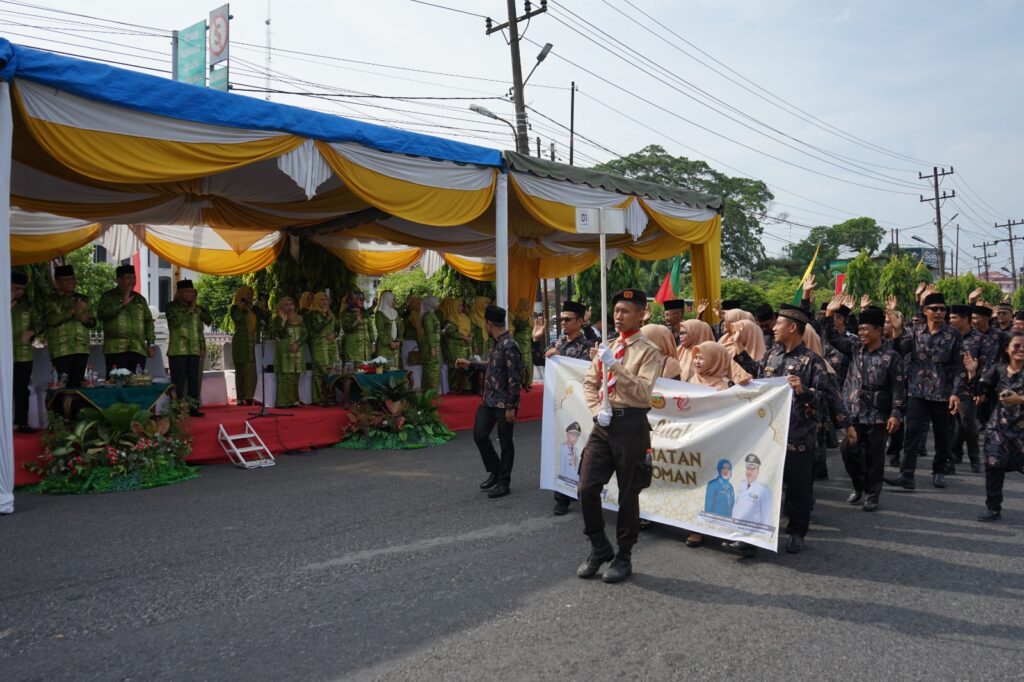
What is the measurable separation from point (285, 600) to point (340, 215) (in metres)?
8.13

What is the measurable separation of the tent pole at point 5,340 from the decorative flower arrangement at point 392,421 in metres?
3.79

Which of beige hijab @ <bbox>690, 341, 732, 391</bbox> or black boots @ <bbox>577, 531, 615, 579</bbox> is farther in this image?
beige hijab @ <bbox>690, 341, 732, 391</bbox>

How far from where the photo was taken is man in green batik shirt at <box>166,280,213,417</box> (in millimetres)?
9336

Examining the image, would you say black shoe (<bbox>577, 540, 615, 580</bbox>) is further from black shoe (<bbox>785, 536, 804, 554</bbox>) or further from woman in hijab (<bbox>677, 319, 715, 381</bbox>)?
woman in hijab (<bbox>677, 319, 715, 381</bbox>)

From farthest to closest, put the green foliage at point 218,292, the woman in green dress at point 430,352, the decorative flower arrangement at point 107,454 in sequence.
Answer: the green foliage at point 218,292 < the woman in green dress at point 430,352 < the decorative flower arrangement at point 107,454

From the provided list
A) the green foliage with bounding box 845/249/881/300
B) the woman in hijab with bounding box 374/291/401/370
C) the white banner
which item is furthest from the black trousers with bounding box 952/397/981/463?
the green foliage with bounding box 845/249/881/300

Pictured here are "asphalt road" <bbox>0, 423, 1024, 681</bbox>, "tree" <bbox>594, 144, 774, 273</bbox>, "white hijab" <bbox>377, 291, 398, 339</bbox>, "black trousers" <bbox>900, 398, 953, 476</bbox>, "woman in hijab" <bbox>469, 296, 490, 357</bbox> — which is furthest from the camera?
"tree" <bbox>594, 144, 774, 273</bbox>

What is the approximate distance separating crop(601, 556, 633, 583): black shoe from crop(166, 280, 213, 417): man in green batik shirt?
253 inches

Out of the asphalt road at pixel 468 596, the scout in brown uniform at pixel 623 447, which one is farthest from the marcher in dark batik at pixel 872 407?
the scout in brown uniform at pixel 623 447

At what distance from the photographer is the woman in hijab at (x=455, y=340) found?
42.3 feet

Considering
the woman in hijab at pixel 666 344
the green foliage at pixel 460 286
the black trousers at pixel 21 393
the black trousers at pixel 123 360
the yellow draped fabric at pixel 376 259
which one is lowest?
the black trousers at pixel 21 393

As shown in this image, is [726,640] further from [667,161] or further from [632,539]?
[667,161]

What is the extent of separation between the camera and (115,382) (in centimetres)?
777

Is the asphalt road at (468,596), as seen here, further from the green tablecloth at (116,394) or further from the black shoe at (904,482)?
the green tablecloth at (116,394)
